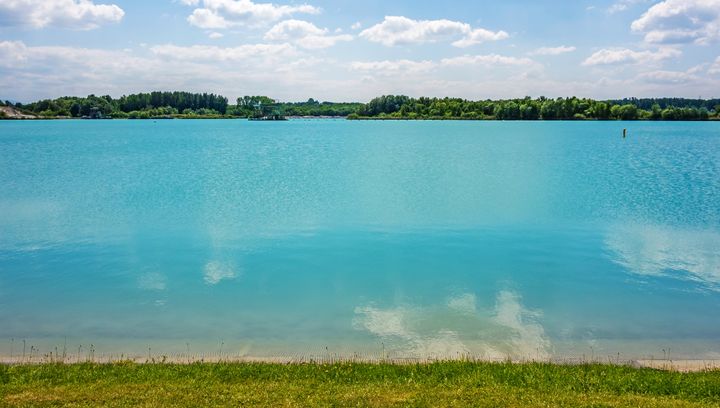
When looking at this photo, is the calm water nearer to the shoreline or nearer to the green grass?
the shoreline

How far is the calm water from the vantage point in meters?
14.4

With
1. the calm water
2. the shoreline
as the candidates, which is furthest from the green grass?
the calm water

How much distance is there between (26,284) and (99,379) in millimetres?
11672

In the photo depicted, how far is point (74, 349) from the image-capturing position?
13.5 meters

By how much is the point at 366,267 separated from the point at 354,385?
38.1 ft

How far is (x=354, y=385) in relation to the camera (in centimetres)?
945

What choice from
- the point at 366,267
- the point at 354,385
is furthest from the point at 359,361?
the point at 366,267

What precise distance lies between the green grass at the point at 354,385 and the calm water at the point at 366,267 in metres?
2.95

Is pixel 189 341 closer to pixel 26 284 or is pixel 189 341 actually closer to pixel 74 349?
pixel 74 349

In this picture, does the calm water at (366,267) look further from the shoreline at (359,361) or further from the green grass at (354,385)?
the green grass at (354,385)

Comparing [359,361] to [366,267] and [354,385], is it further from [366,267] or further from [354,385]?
[366,267]

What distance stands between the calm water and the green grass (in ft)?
9.68

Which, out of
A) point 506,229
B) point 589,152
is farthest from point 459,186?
point 589,152

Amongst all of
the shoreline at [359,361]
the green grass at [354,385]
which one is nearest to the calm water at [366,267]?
the shoreline at [359,361]
